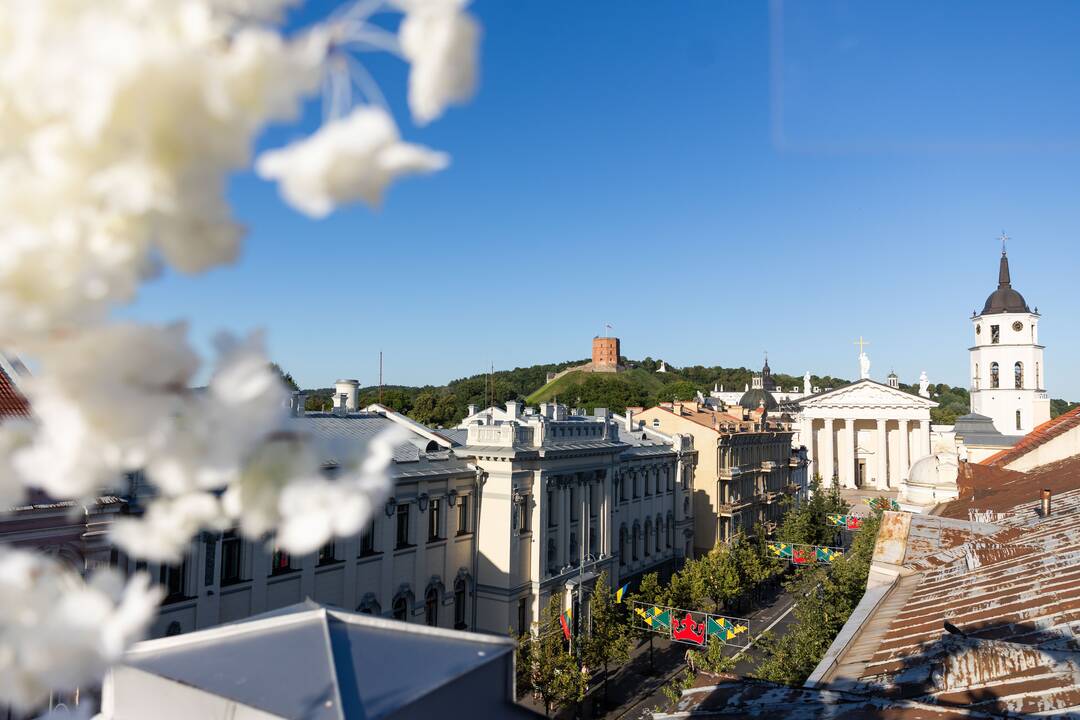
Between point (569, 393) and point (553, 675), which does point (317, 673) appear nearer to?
point (553, 675)

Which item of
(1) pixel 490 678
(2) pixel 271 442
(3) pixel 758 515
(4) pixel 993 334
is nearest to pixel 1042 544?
(1) pixel 490 678

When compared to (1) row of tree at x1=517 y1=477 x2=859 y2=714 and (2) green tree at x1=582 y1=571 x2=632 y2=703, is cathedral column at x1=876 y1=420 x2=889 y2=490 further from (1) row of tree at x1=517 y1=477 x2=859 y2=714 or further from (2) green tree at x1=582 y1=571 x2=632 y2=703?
(2) green tree at x1=582 y1=571 x2=632 y2=703

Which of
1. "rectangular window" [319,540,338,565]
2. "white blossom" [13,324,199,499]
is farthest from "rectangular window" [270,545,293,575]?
"white blossom" [13,324,199,499]

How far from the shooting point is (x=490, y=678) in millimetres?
4199

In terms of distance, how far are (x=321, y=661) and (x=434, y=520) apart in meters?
23.0

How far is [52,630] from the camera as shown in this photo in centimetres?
140

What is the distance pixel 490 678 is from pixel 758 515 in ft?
176

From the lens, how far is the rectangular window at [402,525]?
24.7 meters

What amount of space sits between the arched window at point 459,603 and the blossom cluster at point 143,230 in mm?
27038

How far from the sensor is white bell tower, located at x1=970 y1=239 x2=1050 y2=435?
73938mm

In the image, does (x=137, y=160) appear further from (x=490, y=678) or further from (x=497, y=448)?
(x=497, y=448)

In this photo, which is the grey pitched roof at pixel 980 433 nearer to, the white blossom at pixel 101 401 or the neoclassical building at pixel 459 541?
the neoclassical building at pixel 459 541

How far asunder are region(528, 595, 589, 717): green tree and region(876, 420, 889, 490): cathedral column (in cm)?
6822

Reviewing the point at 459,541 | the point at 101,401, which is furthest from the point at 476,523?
the point at 101,401
